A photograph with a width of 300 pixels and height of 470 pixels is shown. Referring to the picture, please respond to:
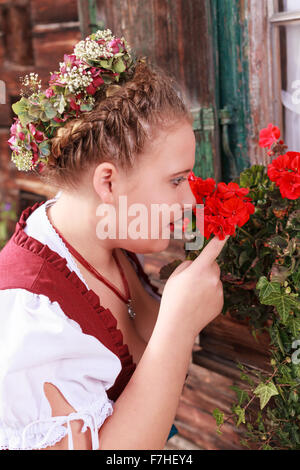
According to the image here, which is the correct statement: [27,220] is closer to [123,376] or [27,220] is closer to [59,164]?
[59,164]

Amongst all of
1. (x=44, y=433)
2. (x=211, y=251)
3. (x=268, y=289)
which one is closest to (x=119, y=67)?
(x=211, y=251)

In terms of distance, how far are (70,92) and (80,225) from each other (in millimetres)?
375

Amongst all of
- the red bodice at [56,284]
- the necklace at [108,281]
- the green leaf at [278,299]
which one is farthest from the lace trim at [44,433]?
the green leaf at [278,299]

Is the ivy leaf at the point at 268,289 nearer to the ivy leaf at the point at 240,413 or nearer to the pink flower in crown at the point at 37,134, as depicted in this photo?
the ivy leaf at the point at 240,413

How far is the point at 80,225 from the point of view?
142 centimetres

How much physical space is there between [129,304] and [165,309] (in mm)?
336

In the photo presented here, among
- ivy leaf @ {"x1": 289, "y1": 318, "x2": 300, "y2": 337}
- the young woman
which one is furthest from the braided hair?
ivy leaf @ {"x1": 289, "y1": 318, "x2": 300, "y2": 337}

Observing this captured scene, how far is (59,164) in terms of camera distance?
1.42m

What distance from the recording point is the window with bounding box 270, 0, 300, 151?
179cm

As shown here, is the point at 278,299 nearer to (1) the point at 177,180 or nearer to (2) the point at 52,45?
(1) the point at 177,180

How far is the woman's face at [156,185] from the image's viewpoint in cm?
134

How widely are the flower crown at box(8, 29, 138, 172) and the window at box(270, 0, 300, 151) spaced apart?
0.70m

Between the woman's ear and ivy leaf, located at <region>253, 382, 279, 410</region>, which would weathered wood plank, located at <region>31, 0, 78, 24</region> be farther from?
ivy leaf, located at <region>253, 382, 279, 410</region>

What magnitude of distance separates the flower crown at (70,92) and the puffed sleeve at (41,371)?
47 centimetres
